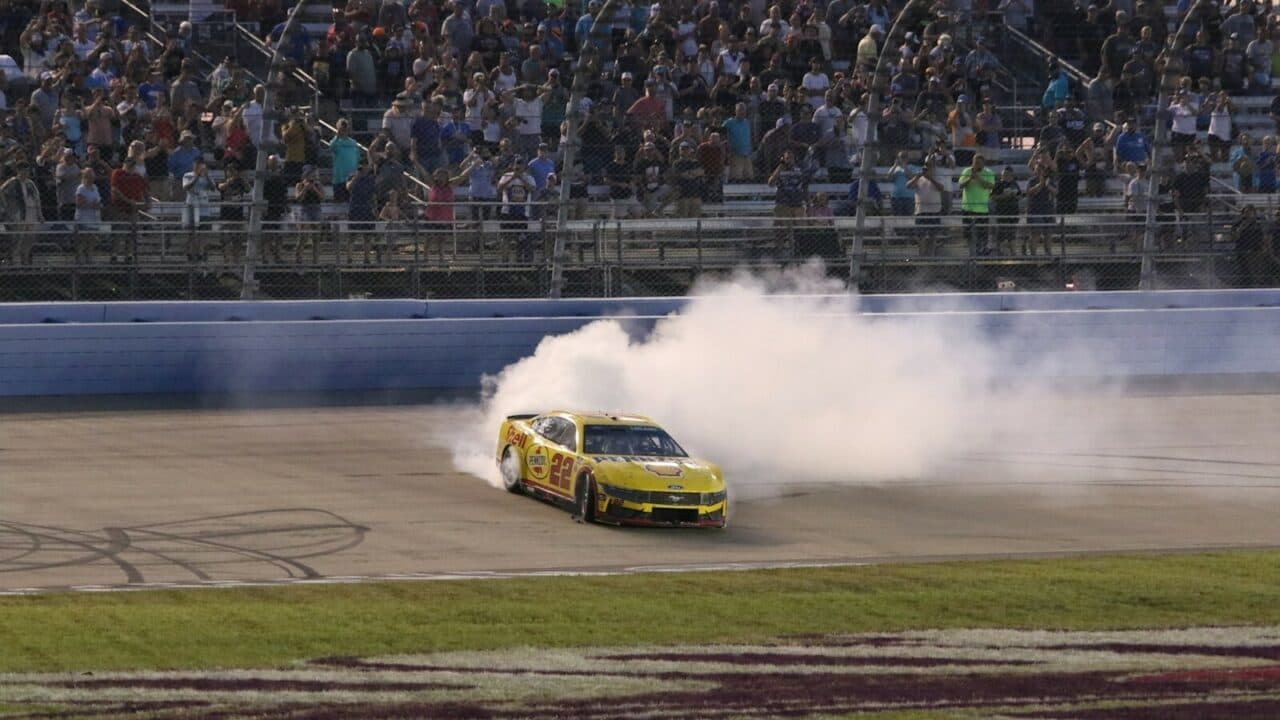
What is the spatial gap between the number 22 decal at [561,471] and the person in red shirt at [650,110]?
9.21m

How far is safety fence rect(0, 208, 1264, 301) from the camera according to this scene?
22.5m

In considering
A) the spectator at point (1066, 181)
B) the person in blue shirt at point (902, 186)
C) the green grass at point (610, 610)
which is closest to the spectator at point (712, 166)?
the person in blue shirt at point (902, 186)

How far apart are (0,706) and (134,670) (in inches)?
43.4

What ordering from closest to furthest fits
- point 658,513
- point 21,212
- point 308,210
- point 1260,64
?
point 658,513 < point 21,212 < point 308,210 < point 1260,64

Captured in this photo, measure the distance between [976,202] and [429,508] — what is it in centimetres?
1086

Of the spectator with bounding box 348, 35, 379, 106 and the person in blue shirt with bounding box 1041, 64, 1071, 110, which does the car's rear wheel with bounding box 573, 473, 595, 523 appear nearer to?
the spectator with bounding box 348, 35, 379, 106

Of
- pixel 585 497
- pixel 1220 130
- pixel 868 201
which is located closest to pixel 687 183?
pixel 868 201

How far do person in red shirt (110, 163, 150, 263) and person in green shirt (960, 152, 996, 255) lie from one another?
31.6 feet

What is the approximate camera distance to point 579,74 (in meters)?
23.5

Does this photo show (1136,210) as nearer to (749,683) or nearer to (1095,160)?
(1095,160)

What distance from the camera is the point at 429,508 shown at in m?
17.0

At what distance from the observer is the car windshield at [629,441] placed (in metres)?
17.2

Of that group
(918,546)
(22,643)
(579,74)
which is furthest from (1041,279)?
(22,643)

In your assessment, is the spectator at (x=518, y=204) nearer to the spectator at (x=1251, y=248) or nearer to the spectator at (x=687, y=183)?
the spectator at (x=687, y=183)
